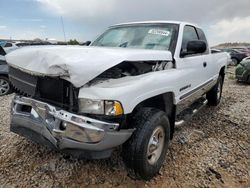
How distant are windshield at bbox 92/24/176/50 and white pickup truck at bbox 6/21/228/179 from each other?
15 centimetres

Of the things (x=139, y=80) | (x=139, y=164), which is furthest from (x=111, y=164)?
(x=139, y=80)

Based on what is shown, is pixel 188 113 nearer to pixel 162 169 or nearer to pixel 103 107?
pixel 162 169

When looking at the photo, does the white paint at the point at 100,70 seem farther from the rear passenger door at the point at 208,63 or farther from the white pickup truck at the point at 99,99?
the rear passenger door at the point at 208,63

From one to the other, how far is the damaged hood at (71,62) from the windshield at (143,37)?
0.81 meters

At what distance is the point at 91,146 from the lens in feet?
7.66

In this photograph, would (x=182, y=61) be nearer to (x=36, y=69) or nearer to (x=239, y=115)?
(x=36, y=69)

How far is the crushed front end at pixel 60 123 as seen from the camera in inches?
90.4

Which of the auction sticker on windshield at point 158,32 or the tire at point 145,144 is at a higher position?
the auction sticker on windshield at point 158,32

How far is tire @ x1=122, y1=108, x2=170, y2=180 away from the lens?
2.61 meters

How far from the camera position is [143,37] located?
3.85m

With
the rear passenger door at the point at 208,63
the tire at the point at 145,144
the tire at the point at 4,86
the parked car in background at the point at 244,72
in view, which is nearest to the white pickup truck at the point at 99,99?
the tire at the point at 145,144

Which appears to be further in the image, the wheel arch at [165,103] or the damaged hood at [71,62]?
the wheel arch at [165,103]

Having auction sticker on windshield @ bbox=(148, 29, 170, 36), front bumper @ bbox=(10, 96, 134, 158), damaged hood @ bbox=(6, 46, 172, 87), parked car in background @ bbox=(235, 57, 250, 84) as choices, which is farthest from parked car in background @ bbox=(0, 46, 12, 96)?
parked car in background @ bbox=(235, 57, 250, 84)

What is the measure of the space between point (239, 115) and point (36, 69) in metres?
4.46
